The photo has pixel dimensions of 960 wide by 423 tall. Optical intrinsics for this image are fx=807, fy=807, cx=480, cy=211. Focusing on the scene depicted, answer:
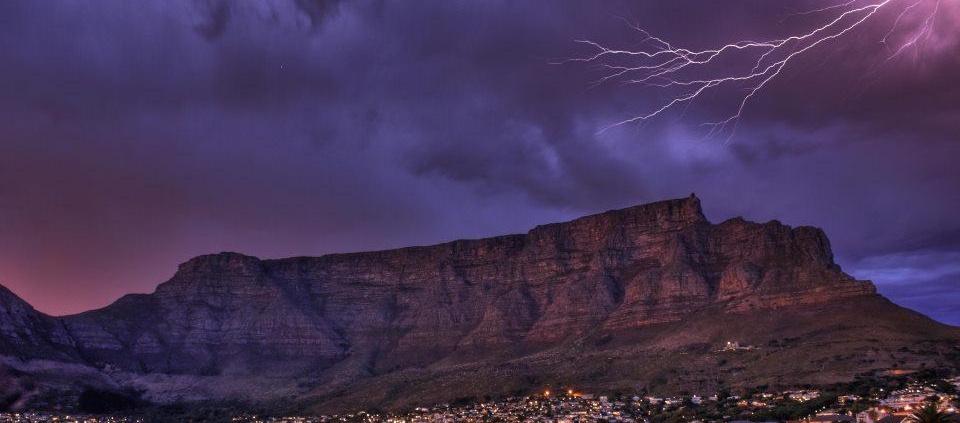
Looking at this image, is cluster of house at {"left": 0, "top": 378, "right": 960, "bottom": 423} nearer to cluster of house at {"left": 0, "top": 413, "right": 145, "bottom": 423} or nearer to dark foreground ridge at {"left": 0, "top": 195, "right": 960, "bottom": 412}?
cluster of house at {"left": 0, "top": 413, "right": 145, "bottom": 423}

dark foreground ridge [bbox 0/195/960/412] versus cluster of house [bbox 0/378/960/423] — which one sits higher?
dark foreground ridge [bbox 0/195/960/412]

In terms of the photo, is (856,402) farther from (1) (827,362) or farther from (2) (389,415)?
(2) (389,415)

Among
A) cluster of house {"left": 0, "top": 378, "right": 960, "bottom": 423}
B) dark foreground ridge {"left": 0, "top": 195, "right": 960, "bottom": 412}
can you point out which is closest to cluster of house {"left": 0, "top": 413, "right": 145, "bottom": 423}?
cluster of house {"left": 0, "top": 378, "right": 960, "bottom": 423}

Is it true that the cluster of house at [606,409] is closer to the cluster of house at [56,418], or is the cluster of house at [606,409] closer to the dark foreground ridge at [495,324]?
the cluster of house at [56,418]

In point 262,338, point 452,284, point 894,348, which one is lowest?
point 894,348

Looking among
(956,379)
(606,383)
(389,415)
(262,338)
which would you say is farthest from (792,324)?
(262,338)

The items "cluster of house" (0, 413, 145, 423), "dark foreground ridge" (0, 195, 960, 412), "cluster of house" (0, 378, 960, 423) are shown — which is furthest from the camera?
"cluster of house" (0, 413, 145, 423)

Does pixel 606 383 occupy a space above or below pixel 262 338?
below

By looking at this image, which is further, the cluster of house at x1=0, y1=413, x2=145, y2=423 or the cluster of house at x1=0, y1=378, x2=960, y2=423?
the cluster of house at x1=0, y1=413, x2=145, y2=423

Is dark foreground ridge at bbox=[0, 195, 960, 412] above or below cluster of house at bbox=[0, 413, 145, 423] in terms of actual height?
above

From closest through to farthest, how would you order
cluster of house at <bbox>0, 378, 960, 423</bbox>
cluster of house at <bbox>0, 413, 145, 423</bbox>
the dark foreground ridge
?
cluster of house at <bbox>0, 378, 960, 423</bbox> → the dark foreground ridge → cluster of house at <bbox>0, 413, 145, 423</bbox>
